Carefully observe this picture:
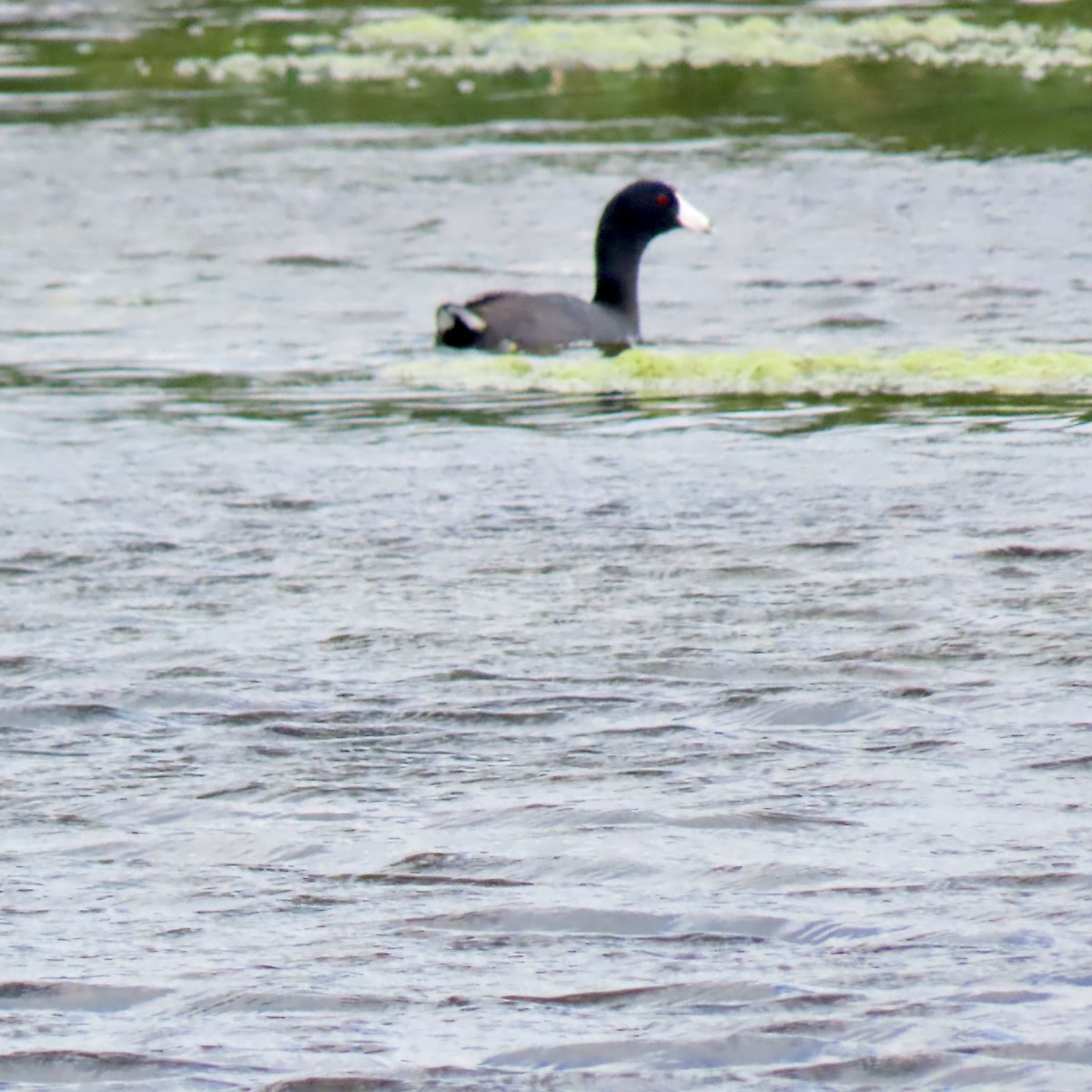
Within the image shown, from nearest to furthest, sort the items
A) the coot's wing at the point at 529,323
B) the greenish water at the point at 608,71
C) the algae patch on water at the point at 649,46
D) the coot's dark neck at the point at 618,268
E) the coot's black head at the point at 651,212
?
1. the coot's wing at the point at 529,323
2. the coot's dark neck at the point at 618,268
3. the coot's black head at the point at 651,212
4. the greenish water at the point at 608,71
5. the algae patch on water at the point at 649,46

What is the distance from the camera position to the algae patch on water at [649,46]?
28250 millimetres

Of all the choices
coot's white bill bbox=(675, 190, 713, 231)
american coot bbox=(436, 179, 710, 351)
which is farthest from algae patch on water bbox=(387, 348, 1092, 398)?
coot's white bill bbox=(675, 190, 713, 231)

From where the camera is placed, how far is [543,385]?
13.2m

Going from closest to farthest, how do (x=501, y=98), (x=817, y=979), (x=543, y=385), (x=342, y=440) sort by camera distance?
(x=817, y=979) → (x=342, y=440) → (x=543, y=385) → (x=501, y=98)

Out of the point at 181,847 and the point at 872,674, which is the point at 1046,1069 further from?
the point at 872,674

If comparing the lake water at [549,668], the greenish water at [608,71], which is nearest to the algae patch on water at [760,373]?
the lake water at [549,668]

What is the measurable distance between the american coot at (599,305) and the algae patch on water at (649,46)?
1173cm

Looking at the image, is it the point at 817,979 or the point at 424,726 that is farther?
the point at 424,726

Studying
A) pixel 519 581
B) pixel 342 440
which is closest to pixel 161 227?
pixel 342 440

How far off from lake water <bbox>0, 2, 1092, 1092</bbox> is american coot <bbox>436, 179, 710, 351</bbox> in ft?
0.75

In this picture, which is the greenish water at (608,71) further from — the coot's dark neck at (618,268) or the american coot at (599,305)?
the coot's dark neck at (618,268)

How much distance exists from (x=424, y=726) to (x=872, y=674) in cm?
128

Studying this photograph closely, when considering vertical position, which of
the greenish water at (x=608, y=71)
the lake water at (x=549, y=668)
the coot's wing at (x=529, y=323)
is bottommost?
the lake water at (x=549, y=668)

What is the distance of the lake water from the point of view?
484 centimetres
